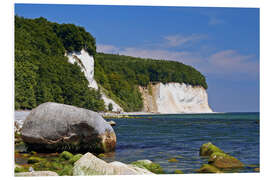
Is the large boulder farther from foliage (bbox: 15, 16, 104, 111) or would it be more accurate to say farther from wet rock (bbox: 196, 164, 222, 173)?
foliage (bbox: 15, 16, 104, 111)

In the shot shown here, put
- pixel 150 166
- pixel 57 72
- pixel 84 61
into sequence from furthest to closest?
pixel 84 61, pixel 57 72, pixel 150 166

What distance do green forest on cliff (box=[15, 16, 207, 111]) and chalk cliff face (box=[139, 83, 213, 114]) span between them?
384cm

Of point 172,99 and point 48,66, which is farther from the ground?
point 48,66

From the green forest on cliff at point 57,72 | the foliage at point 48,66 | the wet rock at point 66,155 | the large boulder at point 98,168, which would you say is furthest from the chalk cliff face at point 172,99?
the large boulder at point 98,168

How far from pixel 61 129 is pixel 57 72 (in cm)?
2718

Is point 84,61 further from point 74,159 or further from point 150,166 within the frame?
point 150,166

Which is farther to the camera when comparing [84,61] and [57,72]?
[84,61]

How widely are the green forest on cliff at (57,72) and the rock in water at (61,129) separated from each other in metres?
17.4

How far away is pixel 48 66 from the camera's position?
34.7 m

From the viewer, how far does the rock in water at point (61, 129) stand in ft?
31.6

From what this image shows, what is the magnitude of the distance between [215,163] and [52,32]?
38.7m

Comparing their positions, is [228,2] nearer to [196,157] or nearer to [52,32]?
[196,157]

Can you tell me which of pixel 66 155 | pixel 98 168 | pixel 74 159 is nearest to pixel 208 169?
pixel 98 168
